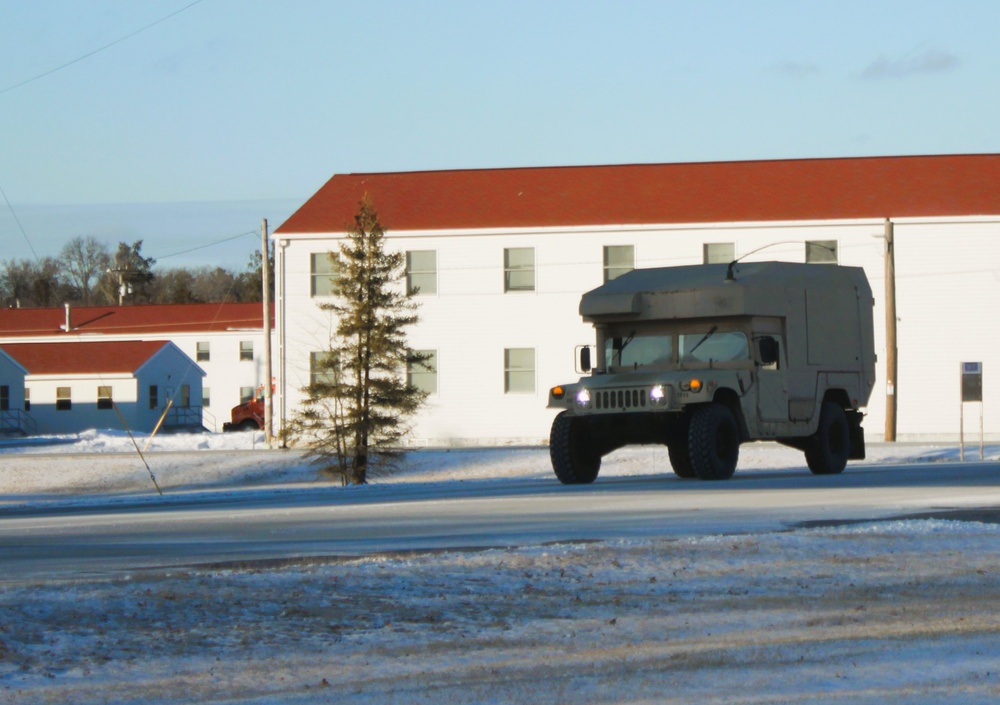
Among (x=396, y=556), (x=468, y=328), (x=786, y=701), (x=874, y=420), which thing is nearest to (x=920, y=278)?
(x=874, y=420)

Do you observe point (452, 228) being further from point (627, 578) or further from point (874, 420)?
point (627, 578)

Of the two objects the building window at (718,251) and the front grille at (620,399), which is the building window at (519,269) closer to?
the building window at (718,251)

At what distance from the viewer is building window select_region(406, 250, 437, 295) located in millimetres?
50188

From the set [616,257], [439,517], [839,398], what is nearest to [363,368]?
[839,398]

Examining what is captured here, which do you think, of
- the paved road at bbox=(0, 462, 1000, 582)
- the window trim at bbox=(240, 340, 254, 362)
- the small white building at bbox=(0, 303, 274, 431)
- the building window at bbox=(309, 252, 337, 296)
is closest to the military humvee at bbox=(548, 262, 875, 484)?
the paved road at bbox=(0, 462, 1000, 582)

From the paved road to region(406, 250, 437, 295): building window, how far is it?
27519 mm

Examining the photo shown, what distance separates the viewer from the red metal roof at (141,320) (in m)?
89.8

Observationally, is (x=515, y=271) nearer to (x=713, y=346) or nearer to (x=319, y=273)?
(x=319, y=273)

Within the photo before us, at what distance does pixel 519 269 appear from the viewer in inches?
1950

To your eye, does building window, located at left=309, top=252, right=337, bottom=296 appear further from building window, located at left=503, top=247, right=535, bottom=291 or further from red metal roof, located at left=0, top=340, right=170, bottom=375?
red metal roof, located at left=0, top=340, right=170, bottom=375

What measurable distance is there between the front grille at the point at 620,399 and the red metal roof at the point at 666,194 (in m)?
28.9

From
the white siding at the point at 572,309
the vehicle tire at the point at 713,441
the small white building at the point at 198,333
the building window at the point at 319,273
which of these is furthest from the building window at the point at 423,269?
the small white building at the point at 198,333

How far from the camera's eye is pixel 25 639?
24.8ft

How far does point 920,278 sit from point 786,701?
1681 inches
